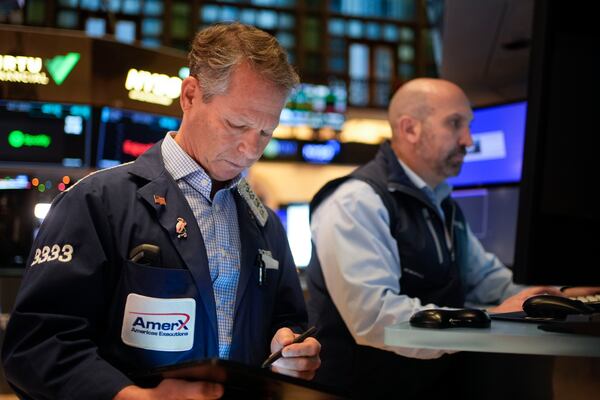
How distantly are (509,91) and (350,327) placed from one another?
9.71 ft

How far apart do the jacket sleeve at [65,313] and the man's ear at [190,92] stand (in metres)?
0.32

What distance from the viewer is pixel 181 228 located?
1412 millimetres

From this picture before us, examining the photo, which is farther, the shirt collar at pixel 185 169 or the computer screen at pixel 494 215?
the computer screen at pixel 494 215

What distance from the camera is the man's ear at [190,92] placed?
1521 mm

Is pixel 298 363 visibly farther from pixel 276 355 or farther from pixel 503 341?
pixel 503 341

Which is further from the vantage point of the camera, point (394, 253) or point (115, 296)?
point (394, 253)

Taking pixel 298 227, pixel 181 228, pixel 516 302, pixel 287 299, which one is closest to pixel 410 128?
pixel 516 302

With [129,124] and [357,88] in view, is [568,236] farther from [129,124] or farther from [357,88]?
[357,88]

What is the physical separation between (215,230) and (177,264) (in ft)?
0.50

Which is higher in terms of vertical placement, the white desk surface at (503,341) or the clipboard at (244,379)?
the white desk surface at (503,341)

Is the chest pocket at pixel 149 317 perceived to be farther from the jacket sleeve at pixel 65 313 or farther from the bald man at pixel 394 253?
the bald man at pixel 394 253

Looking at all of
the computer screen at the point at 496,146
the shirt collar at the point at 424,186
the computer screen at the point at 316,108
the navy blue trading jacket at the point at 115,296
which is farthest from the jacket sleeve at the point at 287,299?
the computer screen at the point at 316,108

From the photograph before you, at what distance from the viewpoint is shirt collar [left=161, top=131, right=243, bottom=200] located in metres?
1.51

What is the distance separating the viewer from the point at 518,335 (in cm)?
112
